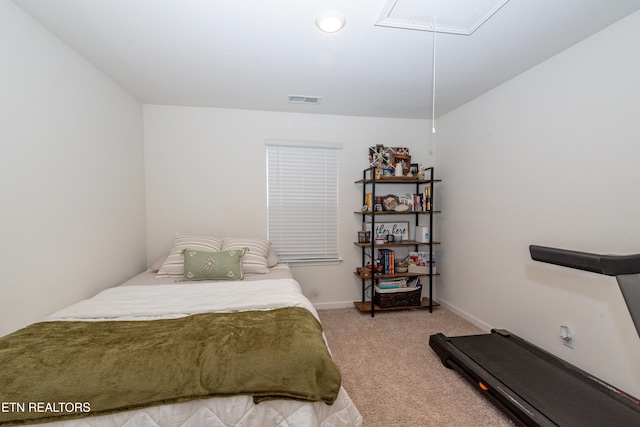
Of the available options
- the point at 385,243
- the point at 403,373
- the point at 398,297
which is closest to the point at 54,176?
the point at 403,373

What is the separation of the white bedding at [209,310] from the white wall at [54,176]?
0.26 m

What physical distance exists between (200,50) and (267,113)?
4.17 ft

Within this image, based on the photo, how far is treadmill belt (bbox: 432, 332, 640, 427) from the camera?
1420 mm

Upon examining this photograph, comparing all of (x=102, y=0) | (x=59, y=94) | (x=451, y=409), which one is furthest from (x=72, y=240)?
(x=451, y=409)

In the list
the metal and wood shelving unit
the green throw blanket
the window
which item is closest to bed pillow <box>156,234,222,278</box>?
the window

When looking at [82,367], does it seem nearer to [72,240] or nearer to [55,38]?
[72,240]

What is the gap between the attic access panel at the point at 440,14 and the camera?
1.53m

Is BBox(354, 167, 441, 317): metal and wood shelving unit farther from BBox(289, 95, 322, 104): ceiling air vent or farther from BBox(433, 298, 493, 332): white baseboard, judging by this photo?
BBox(289, 95, 322, 104): ceiling air vent

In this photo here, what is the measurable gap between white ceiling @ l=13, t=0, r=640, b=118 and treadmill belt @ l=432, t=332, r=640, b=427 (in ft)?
7.32

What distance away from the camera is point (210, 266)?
2436 millimetres

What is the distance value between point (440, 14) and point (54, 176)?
267 centimetres

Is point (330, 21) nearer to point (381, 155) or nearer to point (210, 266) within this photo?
point (381, 155)

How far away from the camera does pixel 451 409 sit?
1.72 metres

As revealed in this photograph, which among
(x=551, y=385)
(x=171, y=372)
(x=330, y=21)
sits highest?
(x=330, y=21)
